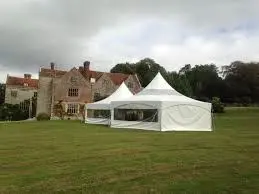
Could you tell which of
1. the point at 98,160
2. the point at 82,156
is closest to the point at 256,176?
the point at 98,160

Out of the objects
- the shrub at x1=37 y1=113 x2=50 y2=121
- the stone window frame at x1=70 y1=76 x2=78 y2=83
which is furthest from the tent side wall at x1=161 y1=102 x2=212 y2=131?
the stone window frame at x1=70 y1=76 x2=78 y2=83

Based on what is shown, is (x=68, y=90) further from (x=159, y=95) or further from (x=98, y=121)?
(x=159, y=95)

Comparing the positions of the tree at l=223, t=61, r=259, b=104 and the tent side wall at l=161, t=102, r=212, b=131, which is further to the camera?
the tree at l=223, t=61, r=259, b=104

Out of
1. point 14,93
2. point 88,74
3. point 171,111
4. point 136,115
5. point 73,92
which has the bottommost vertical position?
point 136,115

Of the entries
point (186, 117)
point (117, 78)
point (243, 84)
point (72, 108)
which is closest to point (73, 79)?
point (72, 108)

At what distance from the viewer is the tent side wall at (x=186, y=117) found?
97.3 feet

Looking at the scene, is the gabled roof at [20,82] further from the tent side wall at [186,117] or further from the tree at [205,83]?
the tent side wall at [186,117]

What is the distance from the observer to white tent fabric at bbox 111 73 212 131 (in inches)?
1168

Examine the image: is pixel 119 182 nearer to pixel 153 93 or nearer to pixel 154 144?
pixel 154 144

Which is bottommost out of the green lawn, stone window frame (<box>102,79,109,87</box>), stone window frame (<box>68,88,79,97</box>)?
the green lawn

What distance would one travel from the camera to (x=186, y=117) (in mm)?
30328

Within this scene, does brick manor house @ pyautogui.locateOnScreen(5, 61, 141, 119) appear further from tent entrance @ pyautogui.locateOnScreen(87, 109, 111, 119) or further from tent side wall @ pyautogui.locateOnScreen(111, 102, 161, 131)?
tent side wall @ pyautogui.locateOnScreen(111, 102, 161, 131)

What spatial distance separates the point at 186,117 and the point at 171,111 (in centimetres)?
123

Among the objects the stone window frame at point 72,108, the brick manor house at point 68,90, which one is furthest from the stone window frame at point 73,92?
the stone window frame at point 72,108
